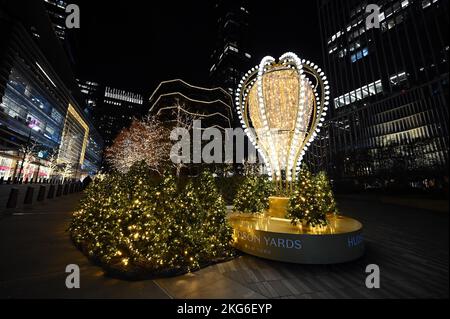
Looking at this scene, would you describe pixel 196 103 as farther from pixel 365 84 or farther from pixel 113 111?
pixel 113 111

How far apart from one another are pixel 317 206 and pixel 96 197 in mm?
6727

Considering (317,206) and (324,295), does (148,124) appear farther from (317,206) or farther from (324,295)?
(324,295)

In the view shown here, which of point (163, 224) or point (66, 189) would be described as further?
point (66, 189)

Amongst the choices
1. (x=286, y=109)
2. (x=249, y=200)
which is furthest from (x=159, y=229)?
(x=286, y=109)

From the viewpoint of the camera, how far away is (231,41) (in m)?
103

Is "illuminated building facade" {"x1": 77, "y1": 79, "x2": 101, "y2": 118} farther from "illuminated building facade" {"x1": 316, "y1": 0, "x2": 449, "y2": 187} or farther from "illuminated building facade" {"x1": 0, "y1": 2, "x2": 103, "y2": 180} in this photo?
"illuminated building facade" {"x1": 316, "y1": 0, "x2": 449, "y2": 187}

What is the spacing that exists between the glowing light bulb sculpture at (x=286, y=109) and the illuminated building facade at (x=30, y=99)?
148 feet

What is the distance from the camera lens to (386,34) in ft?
186

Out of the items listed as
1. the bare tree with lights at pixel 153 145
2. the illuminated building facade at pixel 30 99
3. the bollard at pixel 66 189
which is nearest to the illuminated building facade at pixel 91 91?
the illuminated building facade at pixel 30 99

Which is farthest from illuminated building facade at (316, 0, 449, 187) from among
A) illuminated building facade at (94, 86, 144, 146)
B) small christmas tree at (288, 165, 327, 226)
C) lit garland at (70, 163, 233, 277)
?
illuminated building facade at (94, 86, 144, 146)

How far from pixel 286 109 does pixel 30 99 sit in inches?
2624

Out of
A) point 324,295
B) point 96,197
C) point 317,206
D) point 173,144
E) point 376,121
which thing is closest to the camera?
point 324,295

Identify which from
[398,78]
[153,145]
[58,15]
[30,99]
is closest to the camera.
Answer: [153,145]
